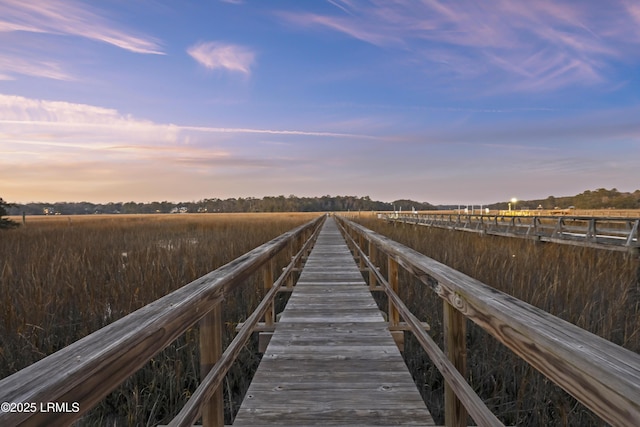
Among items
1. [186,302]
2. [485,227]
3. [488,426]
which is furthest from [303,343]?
[485,227]

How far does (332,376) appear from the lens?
9.48ft

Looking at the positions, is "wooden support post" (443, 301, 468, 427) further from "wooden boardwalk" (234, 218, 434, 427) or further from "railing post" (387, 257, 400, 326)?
"railing post" (387, 257, 400, 326)

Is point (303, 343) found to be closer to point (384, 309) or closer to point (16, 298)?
point (384, 309)

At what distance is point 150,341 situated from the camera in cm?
122

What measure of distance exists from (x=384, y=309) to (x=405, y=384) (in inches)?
127

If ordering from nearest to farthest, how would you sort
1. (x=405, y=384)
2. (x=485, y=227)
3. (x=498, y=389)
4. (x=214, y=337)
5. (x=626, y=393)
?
(x=626, y=393), (x=214, y=337), (x=405, y=384), (x=498, y=389), (x=485, y=227)

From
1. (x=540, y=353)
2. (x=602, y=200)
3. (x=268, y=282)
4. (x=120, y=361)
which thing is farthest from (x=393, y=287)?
(x=602, y=200)

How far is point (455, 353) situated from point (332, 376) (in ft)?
4.74

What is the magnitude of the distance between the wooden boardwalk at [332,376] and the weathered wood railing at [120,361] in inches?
28.6

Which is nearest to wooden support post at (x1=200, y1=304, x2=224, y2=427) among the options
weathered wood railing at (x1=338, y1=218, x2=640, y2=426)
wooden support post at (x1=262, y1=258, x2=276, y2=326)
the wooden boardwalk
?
the wooden boardwalk

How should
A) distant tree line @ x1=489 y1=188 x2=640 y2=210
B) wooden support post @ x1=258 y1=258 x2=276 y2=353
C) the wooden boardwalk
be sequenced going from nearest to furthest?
the wooden boardwalk
wooden support post @ x1=258 y1=258 x2=276 y2=353
distant tree line @ x1=489 y1=188 x2=640 y2=210

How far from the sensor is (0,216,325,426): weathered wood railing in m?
0.78

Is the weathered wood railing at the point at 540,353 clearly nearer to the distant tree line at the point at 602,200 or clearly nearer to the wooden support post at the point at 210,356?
the wooden support post at the point at 210,356

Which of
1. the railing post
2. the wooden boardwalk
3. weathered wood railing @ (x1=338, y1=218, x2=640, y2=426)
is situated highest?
weathered wood railing @ (x1=338, y1=218, x2=640, y2=426)
